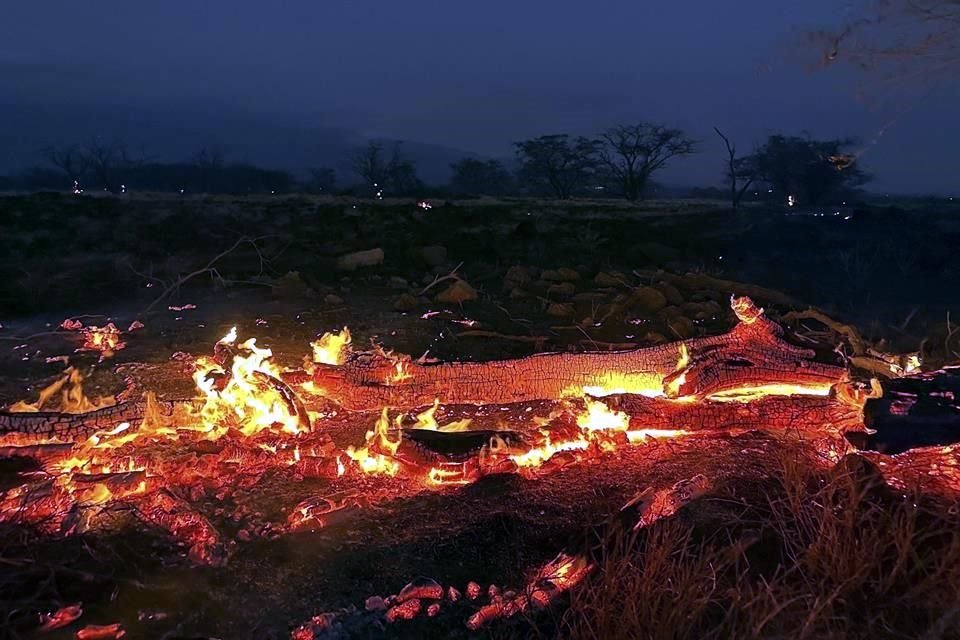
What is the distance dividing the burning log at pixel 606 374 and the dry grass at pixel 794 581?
69.8 inches

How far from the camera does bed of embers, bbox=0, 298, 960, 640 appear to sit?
3.20 metres

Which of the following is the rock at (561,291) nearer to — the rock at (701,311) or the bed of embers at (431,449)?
the rock at (701,311)

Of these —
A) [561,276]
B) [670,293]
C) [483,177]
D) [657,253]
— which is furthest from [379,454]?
[483,177]

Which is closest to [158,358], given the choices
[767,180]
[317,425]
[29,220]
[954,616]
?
[317,425]

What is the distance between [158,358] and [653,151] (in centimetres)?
4080

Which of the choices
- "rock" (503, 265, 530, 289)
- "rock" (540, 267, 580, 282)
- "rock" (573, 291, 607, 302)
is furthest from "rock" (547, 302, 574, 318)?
"rock" (540, 267, 580, 282)

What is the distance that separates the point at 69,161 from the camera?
2061 inches

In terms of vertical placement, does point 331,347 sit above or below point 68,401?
above

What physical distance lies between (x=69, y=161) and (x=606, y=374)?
58.8 meters

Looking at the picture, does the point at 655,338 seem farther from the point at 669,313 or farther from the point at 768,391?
the point at 768,391

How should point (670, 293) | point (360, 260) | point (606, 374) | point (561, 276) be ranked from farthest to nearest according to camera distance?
point (360, 260)
point (561, 276)
point (670, 293)
point (606, 374)

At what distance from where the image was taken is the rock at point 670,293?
28.2 feet

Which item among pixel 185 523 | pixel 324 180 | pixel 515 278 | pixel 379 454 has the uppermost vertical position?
pixel 324 180

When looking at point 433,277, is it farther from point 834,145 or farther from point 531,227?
point 834,145
